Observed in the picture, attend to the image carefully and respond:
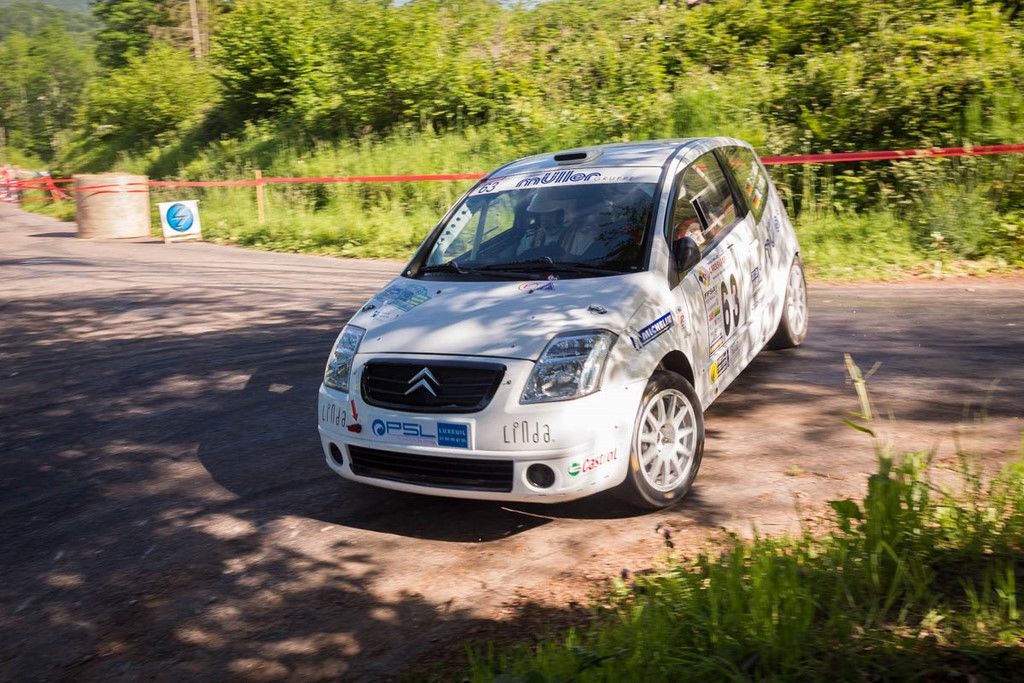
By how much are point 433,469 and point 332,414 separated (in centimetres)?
74

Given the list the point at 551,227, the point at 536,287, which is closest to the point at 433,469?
the point at 536,287

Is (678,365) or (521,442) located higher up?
(678,365)

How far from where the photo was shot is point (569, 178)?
658cm

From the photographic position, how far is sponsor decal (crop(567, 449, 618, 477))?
484 centimetres

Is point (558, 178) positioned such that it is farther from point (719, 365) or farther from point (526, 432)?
point (526, 432)

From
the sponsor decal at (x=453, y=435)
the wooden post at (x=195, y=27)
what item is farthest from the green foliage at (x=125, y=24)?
the sponsor decal at (x=453, y=435)

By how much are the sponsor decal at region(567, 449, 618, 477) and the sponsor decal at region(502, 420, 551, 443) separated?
0.18 meters

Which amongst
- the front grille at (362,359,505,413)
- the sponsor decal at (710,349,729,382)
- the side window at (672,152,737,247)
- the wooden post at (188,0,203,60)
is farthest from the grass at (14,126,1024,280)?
the wooden post at (188,0,203,60)

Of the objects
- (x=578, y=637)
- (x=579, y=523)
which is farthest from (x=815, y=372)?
(x=578, y=637)

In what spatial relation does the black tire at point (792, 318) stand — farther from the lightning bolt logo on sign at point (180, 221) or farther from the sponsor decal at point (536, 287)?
the lightning bolt logo on sign at point (180, 221)

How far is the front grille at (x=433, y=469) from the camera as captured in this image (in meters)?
4.94

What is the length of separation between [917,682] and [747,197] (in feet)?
15.9

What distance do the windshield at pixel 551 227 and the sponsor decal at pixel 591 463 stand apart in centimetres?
129

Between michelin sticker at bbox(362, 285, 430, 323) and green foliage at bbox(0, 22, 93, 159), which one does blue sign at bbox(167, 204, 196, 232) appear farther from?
green foliage at bbox(0, 22, 93, 159)
